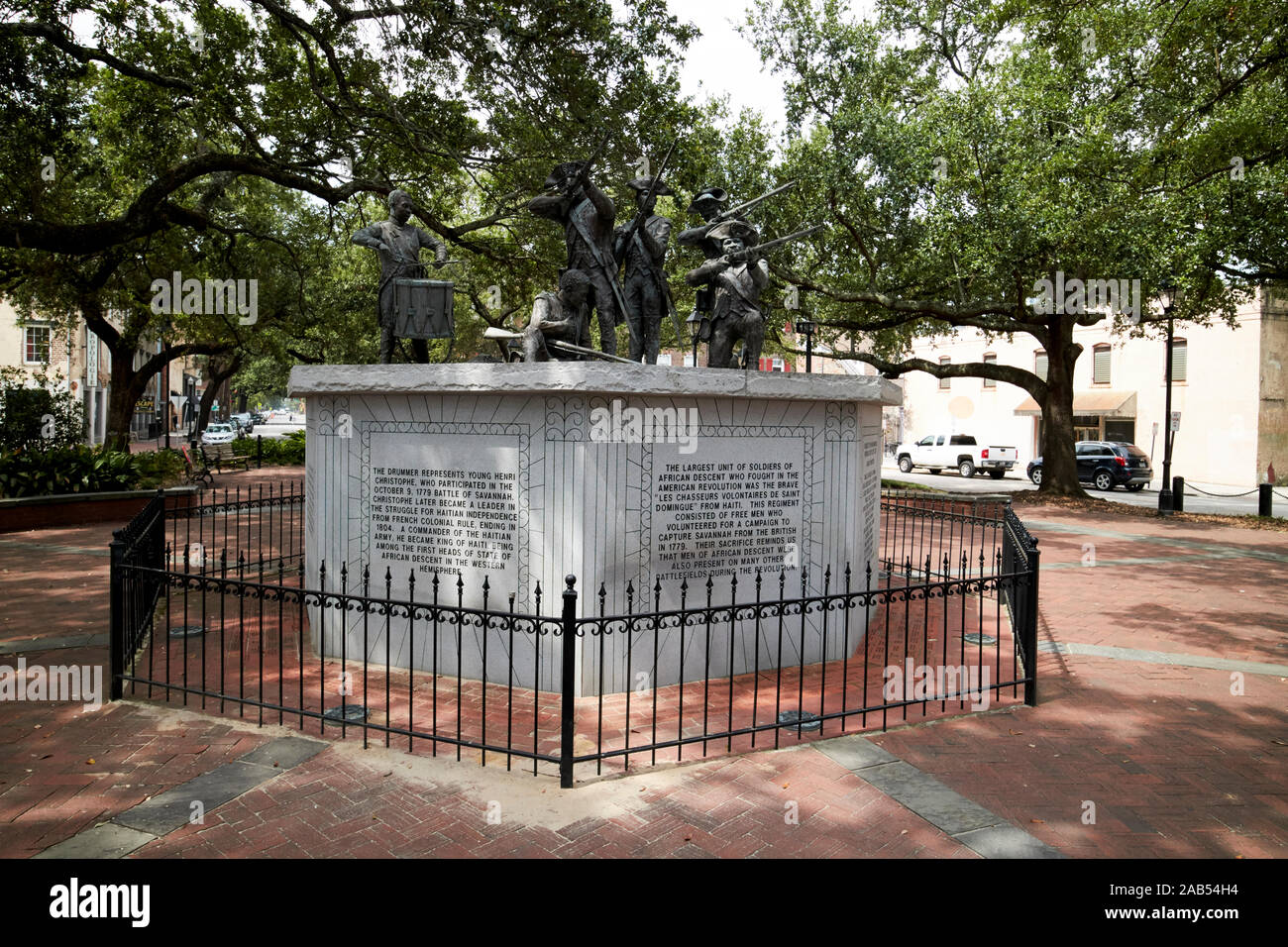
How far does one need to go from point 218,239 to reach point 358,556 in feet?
49.2

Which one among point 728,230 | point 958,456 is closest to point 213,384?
point 958,456

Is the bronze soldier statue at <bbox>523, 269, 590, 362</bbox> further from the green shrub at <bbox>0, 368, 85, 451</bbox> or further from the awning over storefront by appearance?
the awning over storefront

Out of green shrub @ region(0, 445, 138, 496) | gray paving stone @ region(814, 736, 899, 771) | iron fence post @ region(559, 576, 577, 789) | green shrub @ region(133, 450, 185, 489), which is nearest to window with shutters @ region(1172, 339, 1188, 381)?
gray paving stone @ region(814, 736, 899, 771)

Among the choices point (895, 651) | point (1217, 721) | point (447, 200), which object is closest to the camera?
point (1217, 721)

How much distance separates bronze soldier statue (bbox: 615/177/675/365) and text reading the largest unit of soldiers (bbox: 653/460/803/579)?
1661 millimetres

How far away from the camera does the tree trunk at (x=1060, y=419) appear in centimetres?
2264

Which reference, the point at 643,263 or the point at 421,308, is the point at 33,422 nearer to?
the point at 421,308

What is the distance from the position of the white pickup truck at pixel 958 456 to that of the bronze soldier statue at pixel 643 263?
31.2 meters

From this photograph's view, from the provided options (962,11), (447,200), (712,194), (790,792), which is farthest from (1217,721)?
(962,11)

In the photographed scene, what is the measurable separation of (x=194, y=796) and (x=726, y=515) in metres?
4.35

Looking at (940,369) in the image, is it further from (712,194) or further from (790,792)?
(790,792)

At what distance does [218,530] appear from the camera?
1556 centimetres

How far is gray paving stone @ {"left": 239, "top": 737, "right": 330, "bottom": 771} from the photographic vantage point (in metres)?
5.18

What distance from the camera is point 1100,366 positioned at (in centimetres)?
3666
